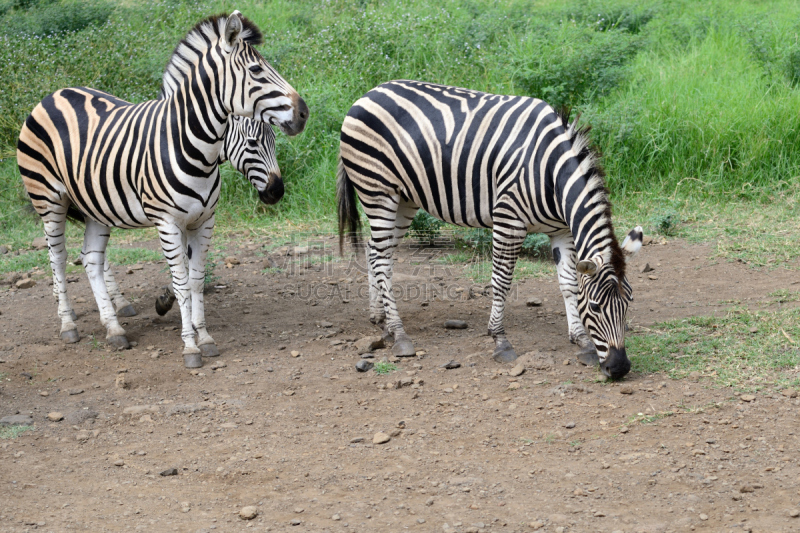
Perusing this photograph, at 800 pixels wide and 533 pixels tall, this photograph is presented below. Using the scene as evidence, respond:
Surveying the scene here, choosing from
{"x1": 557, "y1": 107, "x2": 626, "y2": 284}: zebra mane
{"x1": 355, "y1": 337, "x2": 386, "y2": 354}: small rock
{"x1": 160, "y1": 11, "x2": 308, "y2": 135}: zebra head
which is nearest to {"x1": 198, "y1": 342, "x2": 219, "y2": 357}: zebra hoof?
{"x1": 355, "y1": 337, "x2": 386, "y2": 354}: small rock

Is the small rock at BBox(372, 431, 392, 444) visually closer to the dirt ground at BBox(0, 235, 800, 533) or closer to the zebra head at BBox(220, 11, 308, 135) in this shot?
the dirt ground at BBox(0, 235, 800, 533)

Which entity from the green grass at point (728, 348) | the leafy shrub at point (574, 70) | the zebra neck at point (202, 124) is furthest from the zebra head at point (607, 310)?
the leafy shrub at point (574, 70)

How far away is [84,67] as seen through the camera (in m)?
11.9

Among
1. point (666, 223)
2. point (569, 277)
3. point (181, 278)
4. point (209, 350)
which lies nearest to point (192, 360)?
point (209, 350)

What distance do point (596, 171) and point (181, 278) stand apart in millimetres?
3320

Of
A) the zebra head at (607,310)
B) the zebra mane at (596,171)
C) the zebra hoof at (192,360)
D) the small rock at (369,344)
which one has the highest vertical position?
the zebra mane at (596,171)

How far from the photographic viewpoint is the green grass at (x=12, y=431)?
16.0 ft

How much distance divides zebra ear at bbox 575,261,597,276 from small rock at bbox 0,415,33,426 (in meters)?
3.86

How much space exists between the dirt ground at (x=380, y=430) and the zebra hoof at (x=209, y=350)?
0.57 feet

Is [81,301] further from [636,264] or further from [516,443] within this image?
[636,264]

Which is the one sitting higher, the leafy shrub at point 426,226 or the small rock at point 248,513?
the leafy shrub at point 426,226

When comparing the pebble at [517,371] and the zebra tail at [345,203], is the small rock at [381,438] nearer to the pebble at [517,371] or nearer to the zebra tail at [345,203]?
the pebble at [517,371]

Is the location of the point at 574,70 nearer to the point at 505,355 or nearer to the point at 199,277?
the point at 505,355

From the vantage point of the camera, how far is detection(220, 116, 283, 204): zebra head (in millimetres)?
6758
